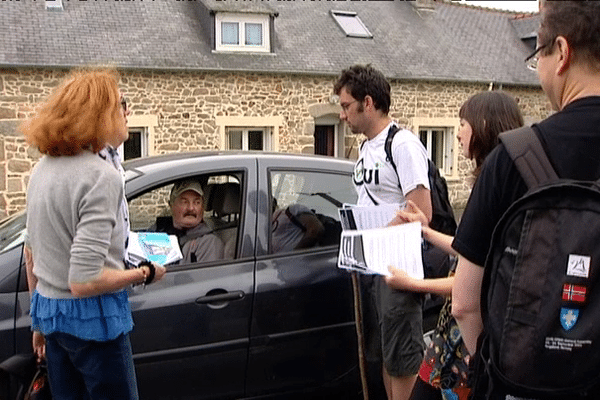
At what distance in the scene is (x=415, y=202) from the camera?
336 cm

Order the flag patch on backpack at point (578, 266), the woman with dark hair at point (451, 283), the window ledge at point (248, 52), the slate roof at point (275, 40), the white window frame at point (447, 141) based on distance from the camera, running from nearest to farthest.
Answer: the flag patch on backpack at point (578, 266) → the woman with dark hair at point (451, 283) → the slate roof at point (275, 40) → the window ledge at point (248, 52) → the white window frame at point (447, 141)

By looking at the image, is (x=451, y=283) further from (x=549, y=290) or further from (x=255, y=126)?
(x=255, y=126)

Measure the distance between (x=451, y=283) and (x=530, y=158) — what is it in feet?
3.57

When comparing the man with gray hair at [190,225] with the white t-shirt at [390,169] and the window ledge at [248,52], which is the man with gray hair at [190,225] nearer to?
the white t-shirt at [390,169]

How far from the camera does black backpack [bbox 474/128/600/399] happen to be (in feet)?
4.95

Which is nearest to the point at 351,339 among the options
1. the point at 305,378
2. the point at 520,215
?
the point at 305,378

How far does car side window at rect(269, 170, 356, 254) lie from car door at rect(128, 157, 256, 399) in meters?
0.20

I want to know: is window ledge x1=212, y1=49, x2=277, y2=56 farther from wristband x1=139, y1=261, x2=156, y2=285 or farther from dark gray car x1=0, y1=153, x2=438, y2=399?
wristband x1=139, y1=261, x2=156, y2=285

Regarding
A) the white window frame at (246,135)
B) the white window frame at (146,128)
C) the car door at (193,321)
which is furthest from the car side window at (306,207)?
the white window frame at (246,135)

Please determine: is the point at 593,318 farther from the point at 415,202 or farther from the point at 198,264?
the point at 198,264

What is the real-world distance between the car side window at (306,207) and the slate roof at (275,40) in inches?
370

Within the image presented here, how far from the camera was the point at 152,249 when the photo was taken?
295cm

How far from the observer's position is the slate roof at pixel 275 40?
44.2ft

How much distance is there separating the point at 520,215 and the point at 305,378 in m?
2.47
